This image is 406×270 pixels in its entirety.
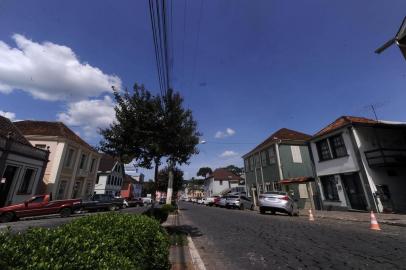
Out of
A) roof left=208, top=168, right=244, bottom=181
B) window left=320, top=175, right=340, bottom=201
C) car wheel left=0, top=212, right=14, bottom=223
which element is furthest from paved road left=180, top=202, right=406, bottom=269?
roof left=208, top=168, right=244, bottom=181

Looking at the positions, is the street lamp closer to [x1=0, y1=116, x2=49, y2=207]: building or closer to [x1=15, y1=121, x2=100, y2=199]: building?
[x1=0, y1=116, x2=49, y2=207]: building

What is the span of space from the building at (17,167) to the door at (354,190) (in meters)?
26.7

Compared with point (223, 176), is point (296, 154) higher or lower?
lower

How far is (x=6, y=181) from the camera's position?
58.9 ft

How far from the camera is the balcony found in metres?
15.1

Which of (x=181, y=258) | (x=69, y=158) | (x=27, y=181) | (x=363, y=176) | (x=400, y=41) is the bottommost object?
(x=181, y=258)

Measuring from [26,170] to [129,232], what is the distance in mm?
22145

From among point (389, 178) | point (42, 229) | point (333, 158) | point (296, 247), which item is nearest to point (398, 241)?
point (296, 247)

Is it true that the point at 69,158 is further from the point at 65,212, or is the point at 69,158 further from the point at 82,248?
the point at 82,248

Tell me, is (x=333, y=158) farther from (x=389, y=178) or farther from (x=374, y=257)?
(x=374, y=257)

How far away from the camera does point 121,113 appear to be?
9.05 meters

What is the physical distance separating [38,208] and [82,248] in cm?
1830

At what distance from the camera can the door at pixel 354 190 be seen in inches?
640

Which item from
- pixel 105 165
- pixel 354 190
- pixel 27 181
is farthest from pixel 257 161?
pixel 105 165
